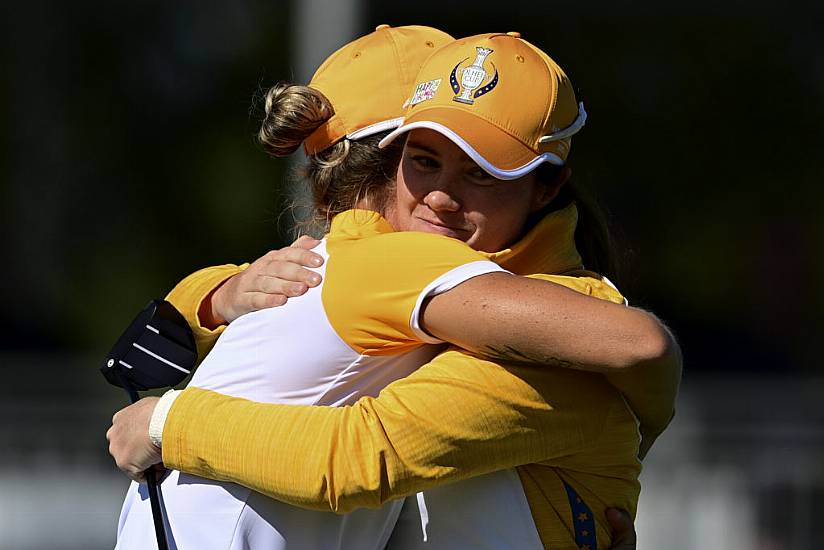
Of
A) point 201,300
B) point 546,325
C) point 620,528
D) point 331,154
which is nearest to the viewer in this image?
point 546,325

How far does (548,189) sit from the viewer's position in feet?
6.95

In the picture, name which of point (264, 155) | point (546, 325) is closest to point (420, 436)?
point (546, 325)

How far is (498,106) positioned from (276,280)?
0.43 metres

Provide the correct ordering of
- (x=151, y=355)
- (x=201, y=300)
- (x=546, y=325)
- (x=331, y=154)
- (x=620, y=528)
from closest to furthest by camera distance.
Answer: (x=546, y=325) < (x=620, y=528) < (x=151, y=355) < (x=331, y=154) < (x=201, y=300)

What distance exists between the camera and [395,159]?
216 cm

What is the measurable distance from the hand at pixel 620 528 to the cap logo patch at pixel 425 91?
2.26ft

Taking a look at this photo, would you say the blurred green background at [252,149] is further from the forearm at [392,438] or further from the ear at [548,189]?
the forearm at [392,438]

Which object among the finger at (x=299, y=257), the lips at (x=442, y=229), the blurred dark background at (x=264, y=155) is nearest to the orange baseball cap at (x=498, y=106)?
the lips at (x=442, y=229)

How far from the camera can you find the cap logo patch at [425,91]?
6.59ft

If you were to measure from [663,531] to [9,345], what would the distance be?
4096mm

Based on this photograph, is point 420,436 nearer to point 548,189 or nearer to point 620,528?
point 620,528

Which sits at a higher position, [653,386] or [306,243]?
[306,243]

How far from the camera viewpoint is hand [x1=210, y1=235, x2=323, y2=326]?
1.96m

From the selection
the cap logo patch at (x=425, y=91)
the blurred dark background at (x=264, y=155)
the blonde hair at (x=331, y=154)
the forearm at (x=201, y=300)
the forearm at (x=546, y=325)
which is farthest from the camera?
the blurred dark background at (x=264, y=155)
